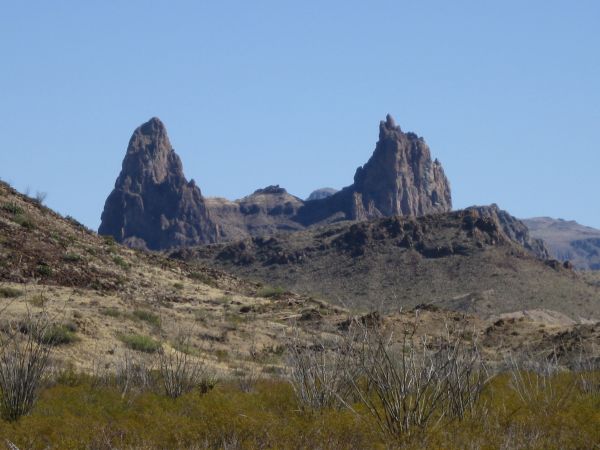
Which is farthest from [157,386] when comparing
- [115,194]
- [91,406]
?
[115,194]

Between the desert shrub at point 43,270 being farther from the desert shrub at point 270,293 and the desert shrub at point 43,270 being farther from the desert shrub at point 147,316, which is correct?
the desert shrub at point 270,293

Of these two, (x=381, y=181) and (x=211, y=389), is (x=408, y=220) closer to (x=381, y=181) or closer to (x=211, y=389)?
(x=381, y=181)

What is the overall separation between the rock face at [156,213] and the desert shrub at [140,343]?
155382 millimetres

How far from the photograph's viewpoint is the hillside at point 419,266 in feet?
272

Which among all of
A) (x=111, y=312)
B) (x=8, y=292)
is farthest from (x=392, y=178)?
(x=8, y=292)

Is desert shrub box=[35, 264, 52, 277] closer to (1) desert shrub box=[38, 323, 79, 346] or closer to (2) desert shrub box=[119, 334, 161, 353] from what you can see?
(2) desert shrub box=[119, 334, 161, 353]

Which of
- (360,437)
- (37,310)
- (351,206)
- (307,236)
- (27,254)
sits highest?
(351,206)

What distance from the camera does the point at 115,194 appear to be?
637 feet

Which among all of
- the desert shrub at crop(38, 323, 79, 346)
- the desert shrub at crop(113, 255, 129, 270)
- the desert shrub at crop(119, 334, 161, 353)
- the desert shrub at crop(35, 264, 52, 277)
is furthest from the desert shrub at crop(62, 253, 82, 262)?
the desert shrub at crop(38, 323, 79, 346)

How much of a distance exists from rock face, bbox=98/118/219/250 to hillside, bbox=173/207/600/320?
7196cm

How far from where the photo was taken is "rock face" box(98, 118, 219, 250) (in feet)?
615

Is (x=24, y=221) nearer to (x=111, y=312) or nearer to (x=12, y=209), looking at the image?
(x=12, y=209)

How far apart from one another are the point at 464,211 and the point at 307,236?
19959mm

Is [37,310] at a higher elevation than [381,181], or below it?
below
